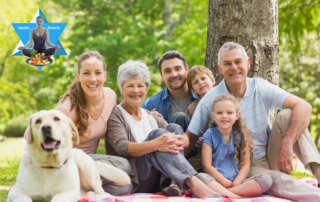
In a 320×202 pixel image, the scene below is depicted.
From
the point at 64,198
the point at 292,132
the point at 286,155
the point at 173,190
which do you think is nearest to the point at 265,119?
the point at 292,132

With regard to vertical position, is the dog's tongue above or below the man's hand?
above

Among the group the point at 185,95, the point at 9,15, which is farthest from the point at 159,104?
the point at 9,15

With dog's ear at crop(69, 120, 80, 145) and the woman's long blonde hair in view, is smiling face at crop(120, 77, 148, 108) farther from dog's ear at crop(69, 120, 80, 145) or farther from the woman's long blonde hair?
dog's ear at crop(69, 120, 80, 145)

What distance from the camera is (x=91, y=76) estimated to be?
3.92m

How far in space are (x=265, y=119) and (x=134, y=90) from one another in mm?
1397

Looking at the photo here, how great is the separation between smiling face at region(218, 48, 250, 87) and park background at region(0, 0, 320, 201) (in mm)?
5978

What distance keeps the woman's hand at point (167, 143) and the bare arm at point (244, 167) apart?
64 cm

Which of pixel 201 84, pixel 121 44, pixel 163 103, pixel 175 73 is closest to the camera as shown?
pixel 201 84

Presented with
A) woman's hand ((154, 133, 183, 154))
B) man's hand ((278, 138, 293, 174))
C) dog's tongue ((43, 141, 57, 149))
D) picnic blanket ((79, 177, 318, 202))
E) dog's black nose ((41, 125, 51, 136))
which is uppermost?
dog's black nose ((41, 125, 51, 136))

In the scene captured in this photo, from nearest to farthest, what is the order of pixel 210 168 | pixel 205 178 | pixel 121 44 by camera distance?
1. pixel 205 178
2. pixel 210 168
3. pixel 121 44

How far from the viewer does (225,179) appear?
370cm

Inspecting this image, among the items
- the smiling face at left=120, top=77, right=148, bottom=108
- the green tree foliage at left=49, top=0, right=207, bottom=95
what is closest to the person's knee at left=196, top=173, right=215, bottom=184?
the smiling face at left=120, top=77, right=148, bottom=108

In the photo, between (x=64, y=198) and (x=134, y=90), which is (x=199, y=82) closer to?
(x=134, y=90)

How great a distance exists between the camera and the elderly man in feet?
12.6
